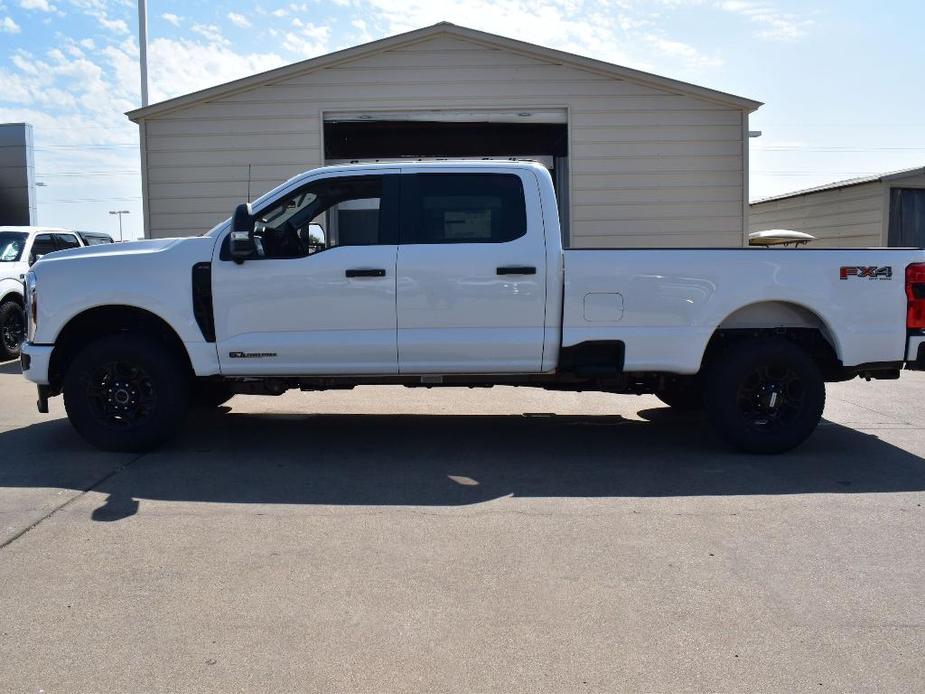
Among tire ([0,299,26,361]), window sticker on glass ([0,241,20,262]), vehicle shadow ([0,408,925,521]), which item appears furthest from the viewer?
window sticker on glass ([0,241,20,262])

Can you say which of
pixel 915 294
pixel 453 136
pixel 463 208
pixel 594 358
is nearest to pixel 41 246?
pixel 453 136

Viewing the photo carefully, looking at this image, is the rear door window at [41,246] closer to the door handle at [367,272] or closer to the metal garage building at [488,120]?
the metal garage building at [488,120]

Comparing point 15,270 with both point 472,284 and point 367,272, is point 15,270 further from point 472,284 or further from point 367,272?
point 472,284

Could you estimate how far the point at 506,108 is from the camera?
41.0 ft

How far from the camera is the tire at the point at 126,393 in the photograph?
21.5 ft

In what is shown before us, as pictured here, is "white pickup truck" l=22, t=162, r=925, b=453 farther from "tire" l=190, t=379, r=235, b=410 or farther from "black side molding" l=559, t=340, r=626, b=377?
"tire" l=190, t=379, r=235, b=410

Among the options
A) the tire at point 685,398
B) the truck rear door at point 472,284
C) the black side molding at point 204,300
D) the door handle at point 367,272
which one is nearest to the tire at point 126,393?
the black side molding at point 204,300

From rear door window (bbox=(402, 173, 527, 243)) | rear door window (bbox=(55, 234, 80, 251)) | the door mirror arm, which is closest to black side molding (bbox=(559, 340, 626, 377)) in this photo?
rear door window (bbox=(402, 173, 527, 243))

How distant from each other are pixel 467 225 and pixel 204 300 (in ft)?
6.51

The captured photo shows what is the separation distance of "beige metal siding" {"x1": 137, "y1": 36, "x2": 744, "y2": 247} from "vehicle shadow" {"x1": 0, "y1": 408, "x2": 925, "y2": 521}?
5.16 m

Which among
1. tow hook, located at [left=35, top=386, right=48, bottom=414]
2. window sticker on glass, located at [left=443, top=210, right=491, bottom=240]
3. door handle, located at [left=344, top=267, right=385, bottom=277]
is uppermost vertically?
window sticker on glass, located at [left=443, top=210, right=491, bottom=240]

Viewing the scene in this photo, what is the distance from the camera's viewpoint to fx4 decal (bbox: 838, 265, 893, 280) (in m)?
6.53

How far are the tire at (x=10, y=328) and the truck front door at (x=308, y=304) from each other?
24.0 feet

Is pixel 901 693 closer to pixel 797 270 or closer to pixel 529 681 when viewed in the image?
pixel 529 681
